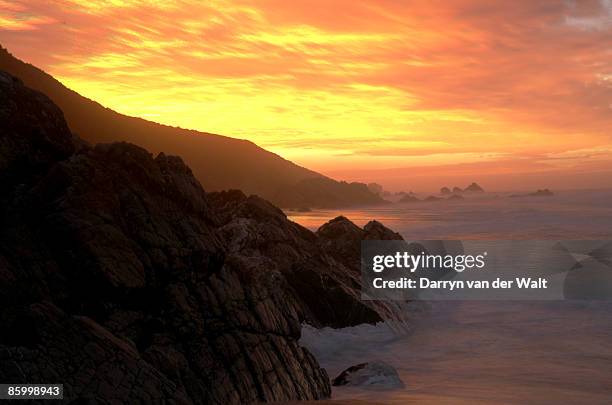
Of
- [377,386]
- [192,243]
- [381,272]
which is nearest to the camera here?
[192,243]

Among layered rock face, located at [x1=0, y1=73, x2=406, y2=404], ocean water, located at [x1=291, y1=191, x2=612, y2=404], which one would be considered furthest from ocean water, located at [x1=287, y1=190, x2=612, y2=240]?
layered rock face, located at [x1=0, y1=73, x2=406, y2=404]

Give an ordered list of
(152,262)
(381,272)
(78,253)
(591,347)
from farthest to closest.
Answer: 1. (381,272)
2. (591,347)
3. (152,262)
4. (78,253)

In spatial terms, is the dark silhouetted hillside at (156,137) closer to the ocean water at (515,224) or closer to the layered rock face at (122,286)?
the ocean water at (515,224)

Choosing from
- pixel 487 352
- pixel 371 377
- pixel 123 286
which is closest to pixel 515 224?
pixel 487 352

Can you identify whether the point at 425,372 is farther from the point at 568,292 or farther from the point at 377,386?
the point at 568,292

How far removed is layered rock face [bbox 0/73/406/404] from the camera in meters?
9.98

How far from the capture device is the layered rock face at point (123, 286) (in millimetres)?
9977

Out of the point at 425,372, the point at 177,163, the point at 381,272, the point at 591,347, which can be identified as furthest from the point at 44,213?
the point at 381,272

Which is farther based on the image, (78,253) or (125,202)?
(125,202)

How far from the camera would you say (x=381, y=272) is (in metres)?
30.3

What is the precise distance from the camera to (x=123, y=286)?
38.9ft

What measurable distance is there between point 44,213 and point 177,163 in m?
3.54

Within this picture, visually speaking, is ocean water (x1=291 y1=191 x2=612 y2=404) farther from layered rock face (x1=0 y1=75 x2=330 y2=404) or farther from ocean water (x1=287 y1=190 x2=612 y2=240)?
ocean water (x1=287 y1=190 x2=612 y2=240)

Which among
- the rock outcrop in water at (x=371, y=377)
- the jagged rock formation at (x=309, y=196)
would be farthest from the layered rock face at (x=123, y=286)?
the jagged rock formation at (x=309, y=196)
